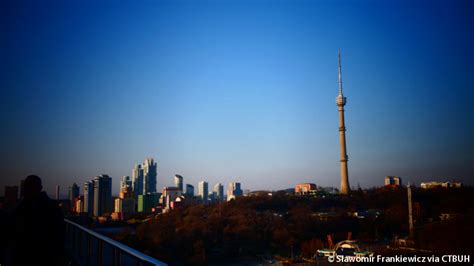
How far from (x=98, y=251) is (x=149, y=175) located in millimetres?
80104

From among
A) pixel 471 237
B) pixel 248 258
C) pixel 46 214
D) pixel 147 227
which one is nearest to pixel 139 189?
pixel 147 227

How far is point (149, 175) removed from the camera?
3199 inches

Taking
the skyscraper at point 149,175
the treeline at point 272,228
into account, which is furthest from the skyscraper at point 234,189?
the treeline at point 272,228

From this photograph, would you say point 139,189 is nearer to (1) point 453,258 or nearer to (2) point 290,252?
(2) point 290,252

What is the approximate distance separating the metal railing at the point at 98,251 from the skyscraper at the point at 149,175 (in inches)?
2992

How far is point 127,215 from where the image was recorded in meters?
45.0

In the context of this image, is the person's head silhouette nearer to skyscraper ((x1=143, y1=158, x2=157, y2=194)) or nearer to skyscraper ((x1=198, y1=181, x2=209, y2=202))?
skyscraper ((x1=143, y1=158, x2=157, y2=194))

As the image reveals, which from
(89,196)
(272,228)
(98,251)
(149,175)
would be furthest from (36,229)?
(149,175)

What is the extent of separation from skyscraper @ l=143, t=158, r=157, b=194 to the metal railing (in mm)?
75988

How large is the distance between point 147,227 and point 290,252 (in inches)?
550

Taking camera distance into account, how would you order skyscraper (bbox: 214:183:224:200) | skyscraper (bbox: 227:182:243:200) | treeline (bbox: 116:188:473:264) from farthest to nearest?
skyscraper (bbox: 214:183:224:200) < skyscraper (bbox: 227:182:243:200) < treeline (bbox: 116:188:473:264)

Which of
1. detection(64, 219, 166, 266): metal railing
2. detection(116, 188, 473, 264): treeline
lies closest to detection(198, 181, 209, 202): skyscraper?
detection(116, 188, 473, 264): treeline

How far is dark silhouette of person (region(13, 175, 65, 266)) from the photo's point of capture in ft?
8.86

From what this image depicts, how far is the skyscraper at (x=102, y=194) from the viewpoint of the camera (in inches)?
1467
